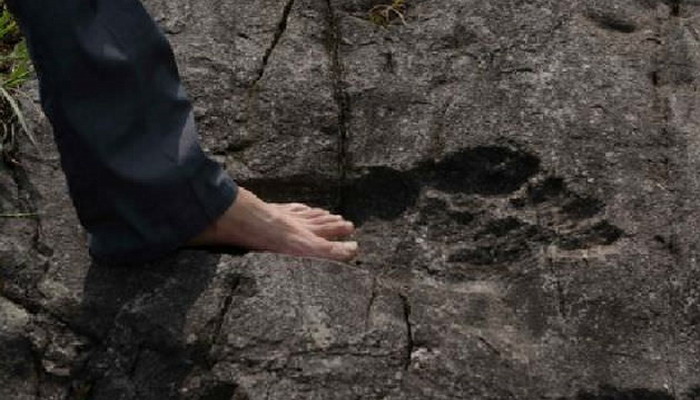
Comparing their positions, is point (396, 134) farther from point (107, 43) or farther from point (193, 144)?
point (107, 43)

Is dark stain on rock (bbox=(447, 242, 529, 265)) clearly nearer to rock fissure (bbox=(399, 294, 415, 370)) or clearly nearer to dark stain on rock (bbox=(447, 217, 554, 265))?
dark stain on rock (bbox=(447, 217, 554, 265))

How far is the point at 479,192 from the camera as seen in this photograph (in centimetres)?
284

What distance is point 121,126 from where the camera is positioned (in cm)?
247

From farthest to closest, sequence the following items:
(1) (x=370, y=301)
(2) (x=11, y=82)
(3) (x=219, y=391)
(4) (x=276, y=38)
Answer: (4) (x=276, y=38) → (2) (x=11, y=82) → (1) (x=370, y=301) → (3) (x=219, y=391)

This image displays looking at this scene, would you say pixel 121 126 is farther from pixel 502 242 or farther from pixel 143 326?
pixel 502 242

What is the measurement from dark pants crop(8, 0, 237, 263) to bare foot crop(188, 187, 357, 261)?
0.06 m

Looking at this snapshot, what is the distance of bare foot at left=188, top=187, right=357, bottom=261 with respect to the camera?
2.63 meters

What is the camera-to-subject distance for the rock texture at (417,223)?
8.09 feet

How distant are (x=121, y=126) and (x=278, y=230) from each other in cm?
41

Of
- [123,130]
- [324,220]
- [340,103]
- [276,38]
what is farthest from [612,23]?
[123,130]

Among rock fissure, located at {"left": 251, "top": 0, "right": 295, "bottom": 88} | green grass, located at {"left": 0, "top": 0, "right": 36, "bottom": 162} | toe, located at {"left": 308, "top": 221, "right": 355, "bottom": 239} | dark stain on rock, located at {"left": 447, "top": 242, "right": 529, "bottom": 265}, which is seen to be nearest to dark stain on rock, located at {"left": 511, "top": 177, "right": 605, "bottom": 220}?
dark stain on rock, located at {"left": 447, "top": 242, "right": 529, "bottom": 265}

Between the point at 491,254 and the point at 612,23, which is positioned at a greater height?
the point at 612,23

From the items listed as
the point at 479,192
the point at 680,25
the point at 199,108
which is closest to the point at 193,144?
the point at 199,108

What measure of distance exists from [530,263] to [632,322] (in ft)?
0.83
